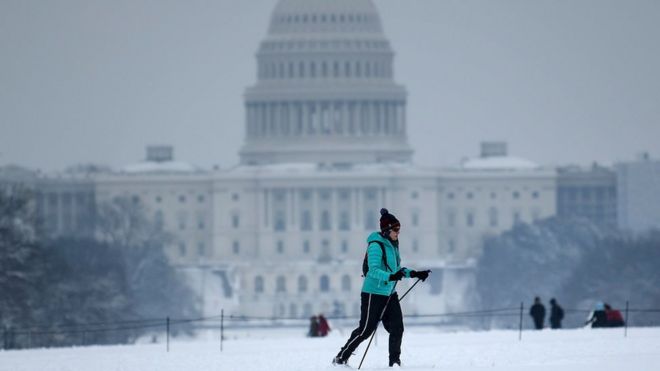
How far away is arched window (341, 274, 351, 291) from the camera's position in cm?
17025

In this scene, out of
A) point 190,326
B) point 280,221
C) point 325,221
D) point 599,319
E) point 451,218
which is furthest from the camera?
point 451,218

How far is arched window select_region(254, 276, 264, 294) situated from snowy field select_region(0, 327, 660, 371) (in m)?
122

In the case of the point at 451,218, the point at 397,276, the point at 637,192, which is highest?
the point at 637,192

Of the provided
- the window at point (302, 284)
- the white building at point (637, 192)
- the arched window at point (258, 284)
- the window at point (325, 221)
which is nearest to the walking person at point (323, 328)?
the white building at point (637, 192)

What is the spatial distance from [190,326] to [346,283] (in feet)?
173

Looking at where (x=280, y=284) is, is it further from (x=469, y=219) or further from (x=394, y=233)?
(x=394, y=233)

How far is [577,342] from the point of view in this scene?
148ft

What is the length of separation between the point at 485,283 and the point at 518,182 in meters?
52.2

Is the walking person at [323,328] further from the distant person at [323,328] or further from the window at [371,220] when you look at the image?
the window at [371,220]

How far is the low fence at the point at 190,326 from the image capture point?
65688mm

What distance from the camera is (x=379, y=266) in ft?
123

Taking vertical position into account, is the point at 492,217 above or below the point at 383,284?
above

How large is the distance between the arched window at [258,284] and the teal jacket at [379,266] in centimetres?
13477

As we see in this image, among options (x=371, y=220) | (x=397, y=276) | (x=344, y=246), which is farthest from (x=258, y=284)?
(x=397, y=276)
